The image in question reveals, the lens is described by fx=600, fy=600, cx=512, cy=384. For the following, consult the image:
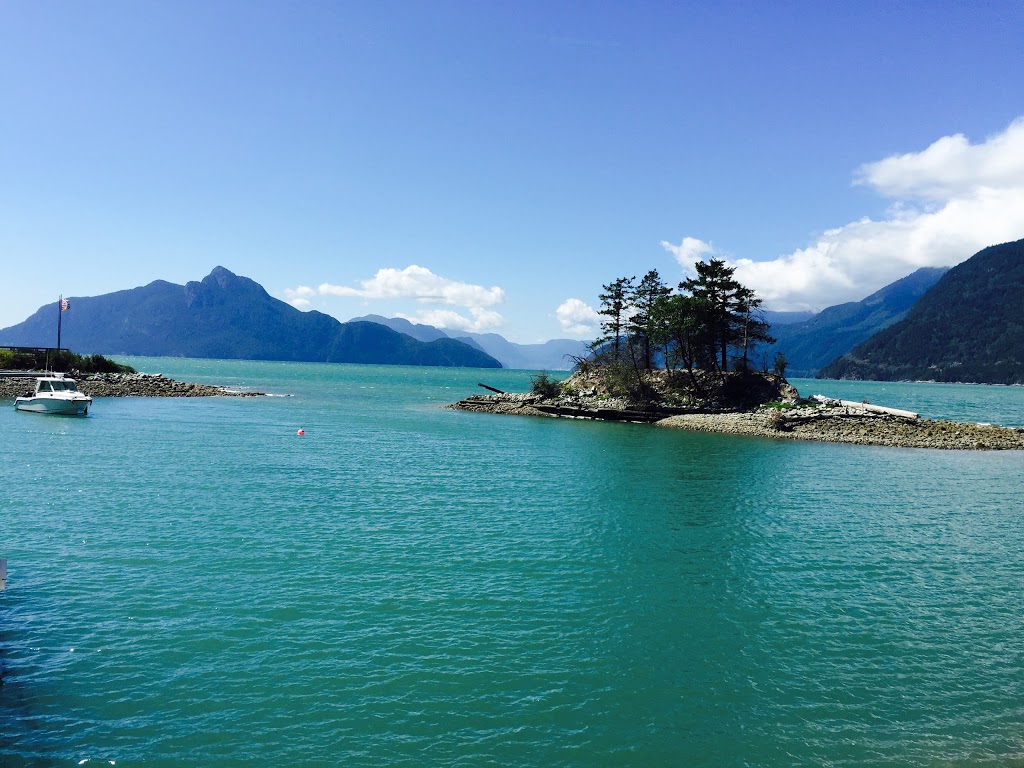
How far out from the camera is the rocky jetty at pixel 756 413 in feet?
193

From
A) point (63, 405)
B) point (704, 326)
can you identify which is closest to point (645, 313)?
point (704, 326)

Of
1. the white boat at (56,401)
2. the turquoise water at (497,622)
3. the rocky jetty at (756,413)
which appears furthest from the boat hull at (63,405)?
the rocky jetty at (756,413)

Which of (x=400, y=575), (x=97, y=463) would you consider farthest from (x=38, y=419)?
(x=400, y=575)

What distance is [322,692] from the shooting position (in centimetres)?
1235

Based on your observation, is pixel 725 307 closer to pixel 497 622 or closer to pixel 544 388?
pixel 544 388

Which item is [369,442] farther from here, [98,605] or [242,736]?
[242,736]

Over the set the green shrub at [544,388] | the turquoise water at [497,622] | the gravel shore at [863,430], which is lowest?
the turquoise water at [497,622]

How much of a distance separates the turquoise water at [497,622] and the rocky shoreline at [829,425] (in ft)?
81.7

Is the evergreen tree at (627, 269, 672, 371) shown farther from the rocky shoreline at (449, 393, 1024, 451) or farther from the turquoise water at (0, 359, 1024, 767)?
the turquoise water at (0, 359, 1024, 767)

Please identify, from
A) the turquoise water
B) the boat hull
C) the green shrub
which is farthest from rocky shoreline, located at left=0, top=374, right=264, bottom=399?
the turquoise water

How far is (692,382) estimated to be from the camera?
80.4 meters

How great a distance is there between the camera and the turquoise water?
36.6 feet

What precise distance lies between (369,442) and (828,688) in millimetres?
41979

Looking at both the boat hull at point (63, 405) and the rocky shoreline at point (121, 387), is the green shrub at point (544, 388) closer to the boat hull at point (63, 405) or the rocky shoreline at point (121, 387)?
the rocky shoreline at point (121, 387)
